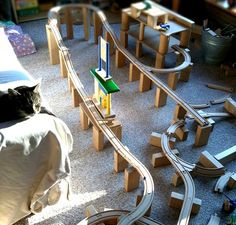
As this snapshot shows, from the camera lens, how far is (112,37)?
281cm

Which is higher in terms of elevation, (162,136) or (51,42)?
(51,42)

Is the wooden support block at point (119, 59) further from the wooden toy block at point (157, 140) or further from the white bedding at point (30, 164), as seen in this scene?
the white bedding at point (30, 164)

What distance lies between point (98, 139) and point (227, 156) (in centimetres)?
83

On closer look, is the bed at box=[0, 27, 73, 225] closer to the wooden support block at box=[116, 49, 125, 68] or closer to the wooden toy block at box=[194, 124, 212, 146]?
the wooden toy block at box=[194, 124, 212, 146]

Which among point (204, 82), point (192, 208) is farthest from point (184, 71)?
point (192, 208)

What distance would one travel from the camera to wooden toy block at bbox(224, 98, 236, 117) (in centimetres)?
238

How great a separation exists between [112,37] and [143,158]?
4.15 feet

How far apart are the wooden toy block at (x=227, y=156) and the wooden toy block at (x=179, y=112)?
398mm

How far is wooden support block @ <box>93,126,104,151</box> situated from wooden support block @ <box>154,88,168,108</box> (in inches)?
25.0

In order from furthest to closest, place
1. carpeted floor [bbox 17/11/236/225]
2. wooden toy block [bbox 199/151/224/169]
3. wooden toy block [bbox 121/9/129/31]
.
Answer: wooden toy block [bbox 121/9/129/31], wooden toy block [bbox 199/151/224/169], carpeted floor [bbox 17/11/236/225]

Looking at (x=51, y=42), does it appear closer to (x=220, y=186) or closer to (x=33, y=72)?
(x=33, y=72)

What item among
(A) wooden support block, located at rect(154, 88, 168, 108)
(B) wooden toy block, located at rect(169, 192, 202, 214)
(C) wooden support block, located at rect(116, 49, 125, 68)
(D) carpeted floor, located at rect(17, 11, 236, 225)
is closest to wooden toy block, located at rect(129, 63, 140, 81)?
(D) carpeted floor, located at rect(17, 11, 236, 225)

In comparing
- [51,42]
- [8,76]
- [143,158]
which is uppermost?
[8,76]

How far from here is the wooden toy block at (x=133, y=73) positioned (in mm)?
2646
